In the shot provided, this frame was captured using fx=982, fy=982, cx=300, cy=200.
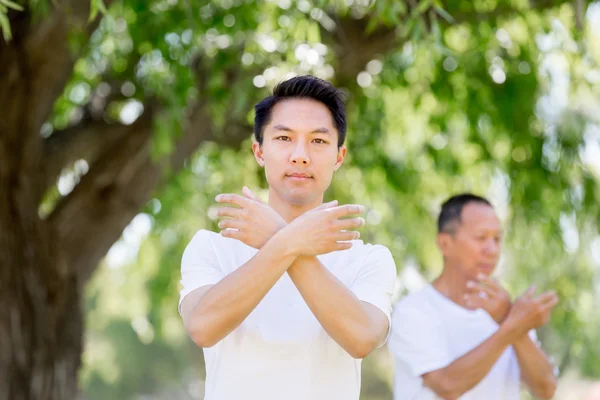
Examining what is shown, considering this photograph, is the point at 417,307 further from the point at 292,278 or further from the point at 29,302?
the point at 29,302

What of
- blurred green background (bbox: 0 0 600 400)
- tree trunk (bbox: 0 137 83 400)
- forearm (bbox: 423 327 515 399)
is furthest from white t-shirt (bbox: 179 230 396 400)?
tree trunk (bbox: 0 137 83 400)

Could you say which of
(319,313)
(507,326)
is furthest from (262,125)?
(507,326)

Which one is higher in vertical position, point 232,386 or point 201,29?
point 201,29

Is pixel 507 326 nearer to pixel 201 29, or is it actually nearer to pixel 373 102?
pixel 201 29

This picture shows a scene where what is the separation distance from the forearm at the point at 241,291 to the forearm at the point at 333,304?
5cm

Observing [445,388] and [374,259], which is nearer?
[374,259]

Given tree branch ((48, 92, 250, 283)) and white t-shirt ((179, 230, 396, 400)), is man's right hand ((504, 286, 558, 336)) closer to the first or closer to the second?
white t-shirt ((179, 230, 396, 400))

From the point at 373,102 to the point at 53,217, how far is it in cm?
238

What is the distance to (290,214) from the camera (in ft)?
8.02

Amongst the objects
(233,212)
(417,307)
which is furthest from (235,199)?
(417,307)

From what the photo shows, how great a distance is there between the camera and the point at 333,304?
85.5 inches

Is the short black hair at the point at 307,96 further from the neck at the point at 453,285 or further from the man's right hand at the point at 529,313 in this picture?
the neck at the point at 453,285

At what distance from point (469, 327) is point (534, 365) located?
0.91 feet

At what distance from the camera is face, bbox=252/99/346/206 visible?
7.84 feet
